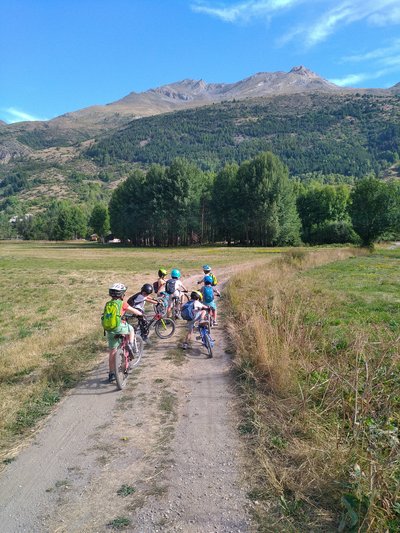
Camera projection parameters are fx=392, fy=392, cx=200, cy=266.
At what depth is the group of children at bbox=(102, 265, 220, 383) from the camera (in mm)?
8281

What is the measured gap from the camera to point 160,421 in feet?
21.6

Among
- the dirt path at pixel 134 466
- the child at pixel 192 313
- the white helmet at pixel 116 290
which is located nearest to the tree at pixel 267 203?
the child at pixel 192 313

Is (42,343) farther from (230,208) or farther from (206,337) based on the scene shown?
(230,208)

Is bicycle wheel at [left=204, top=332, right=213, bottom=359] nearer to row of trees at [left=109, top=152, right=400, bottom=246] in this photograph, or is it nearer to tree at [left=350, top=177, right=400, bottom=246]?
tree at [left=350, top=177, right=400, bottom=246]

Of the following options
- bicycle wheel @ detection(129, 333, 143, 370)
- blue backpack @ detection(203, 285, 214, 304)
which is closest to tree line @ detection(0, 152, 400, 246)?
blue backpack @ detection(203, 285, 214, 304)

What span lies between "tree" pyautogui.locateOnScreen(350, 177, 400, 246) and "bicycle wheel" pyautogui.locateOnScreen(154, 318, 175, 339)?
47.3 m

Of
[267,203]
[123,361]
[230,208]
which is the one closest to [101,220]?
[230,208]

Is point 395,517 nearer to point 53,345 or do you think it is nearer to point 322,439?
point 322,439

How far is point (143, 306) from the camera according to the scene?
1151 centimetres

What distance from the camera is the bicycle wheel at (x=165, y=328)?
40.1 feet

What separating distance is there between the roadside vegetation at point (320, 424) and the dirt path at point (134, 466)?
0.42 metres

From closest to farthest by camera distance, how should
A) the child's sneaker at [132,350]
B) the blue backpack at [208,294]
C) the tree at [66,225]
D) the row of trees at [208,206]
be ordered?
the child's sneaker at [132,350], the blue backpack at [208,294], the row of trees at [208,206], the tree at [66,225]

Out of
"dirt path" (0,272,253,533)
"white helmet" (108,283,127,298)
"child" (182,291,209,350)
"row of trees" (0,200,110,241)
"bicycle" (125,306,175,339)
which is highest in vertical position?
"row of trees" (0,200,110,241)

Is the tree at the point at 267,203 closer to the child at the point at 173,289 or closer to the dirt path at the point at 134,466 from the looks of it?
the child at the point at 173,289
